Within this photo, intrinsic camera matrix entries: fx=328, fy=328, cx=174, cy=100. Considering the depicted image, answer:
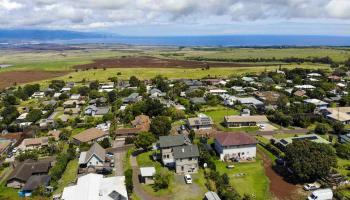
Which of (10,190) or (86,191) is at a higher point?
(86,191)

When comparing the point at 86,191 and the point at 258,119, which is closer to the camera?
the point at 86,191

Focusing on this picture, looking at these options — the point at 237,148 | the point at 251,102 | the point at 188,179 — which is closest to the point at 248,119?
the point at 251,102

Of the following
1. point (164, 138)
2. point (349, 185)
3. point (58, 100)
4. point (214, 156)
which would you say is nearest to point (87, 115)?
point (58, 100)

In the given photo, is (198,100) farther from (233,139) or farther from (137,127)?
(233,139)

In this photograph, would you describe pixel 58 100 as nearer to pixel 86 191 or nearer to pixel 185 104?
pixel 185 104

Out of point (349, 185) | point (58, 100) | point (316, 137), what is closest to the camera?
point (349, 185)

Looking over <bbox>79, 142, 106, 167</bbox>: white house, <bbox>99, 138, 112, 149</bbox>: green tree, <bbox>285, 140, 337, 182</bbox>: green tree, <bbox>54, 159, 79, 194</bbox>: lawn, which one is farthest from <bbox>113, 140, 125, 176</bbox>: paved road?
<bbox>285, 140, 337, 182</bbox>: green tree
